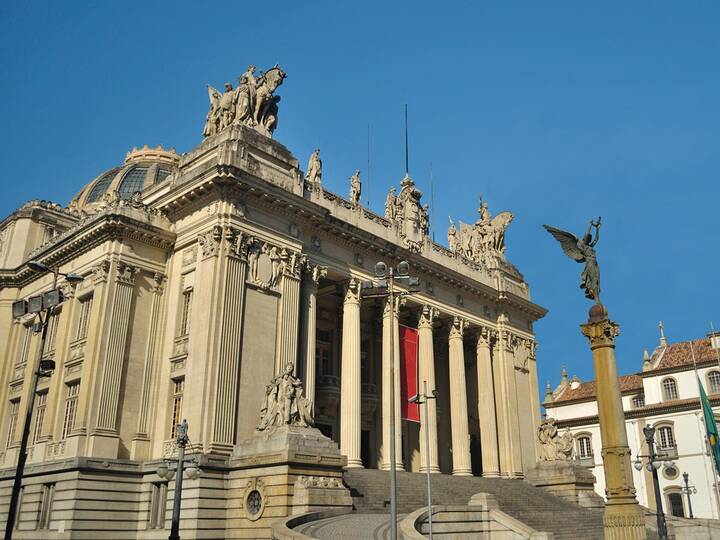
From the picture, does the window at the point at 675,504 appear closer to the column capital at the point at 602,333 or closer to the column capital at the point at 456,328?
the column capital at the point at 456,328

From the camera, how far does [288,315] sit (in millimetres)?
31250

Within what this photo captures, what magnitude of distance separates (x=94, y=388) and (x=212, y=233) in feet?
26.9

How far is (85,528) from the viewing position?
25.9 metres

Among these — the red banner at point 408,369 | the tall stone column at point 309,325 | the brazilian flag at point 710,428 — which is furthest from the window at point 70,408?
the brazilian flag at point 710,428

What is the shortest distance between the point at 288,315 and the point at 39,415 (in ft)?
45.4

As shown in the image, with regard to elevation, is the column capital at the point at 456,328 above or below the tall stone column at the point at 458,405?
above

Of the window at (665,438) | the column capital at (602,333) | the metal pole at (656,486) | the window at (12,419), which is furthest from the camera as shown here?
the window at (665,438)

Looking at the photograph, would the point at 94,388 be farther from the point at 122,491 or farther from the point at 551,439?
the point at 551,439

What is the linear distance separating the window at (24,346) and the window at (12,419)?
220 cm

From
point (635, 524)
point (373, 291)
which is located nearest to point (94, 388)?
point (373, 291)

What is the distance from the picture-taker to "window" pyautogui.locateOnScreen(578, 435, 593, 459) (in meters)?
70.5

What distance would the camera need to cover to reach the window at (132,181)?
158 feet

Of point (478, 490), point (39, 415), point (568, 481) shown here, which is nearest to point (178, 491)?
point (39, 415)

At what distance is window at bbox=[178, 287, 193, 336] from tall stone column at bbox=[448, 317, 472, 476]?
18.1 meters
